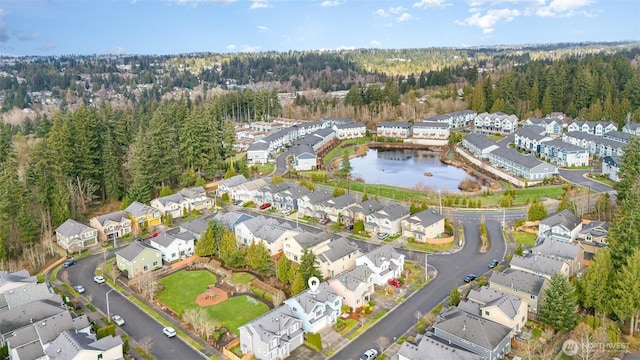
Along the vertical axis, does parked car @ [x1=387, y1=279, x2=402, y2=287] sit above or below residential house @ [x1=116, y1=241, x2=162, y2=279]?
below

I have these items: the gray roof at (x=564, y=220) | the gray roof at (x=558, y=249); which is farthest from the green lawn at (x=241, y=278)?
the gray roof at (x=564, y=220)

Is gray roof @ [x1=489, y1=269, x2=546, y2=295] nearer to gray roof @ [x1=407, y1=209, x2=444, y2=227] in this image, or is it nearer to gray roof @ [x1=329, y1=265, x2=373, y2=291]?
gray roof @ [x1=329, y1=265, x2=373, y2=291]

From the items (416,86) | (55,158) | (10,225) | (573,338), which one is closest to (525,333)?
(573,338)

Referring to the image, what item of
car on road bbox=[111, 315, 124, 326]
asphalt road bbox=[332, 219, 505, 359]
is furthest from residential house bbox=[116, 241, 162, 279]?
asphalt road bbox=[332, 219, 505, 359]

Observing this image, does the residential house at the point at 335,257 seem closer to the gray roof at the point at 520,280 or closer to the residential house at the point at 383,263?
the residential house at the point at 383,263

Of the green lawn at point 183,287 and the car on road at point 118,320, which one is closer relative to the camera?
the car on road at point 118,320

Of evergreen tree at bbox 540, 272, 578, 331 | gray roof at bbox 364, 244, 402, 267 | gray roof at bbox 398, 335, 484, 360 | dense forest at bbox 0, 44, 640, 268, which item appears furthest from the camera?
dense forest at bbox 0, 44, 640, 268
